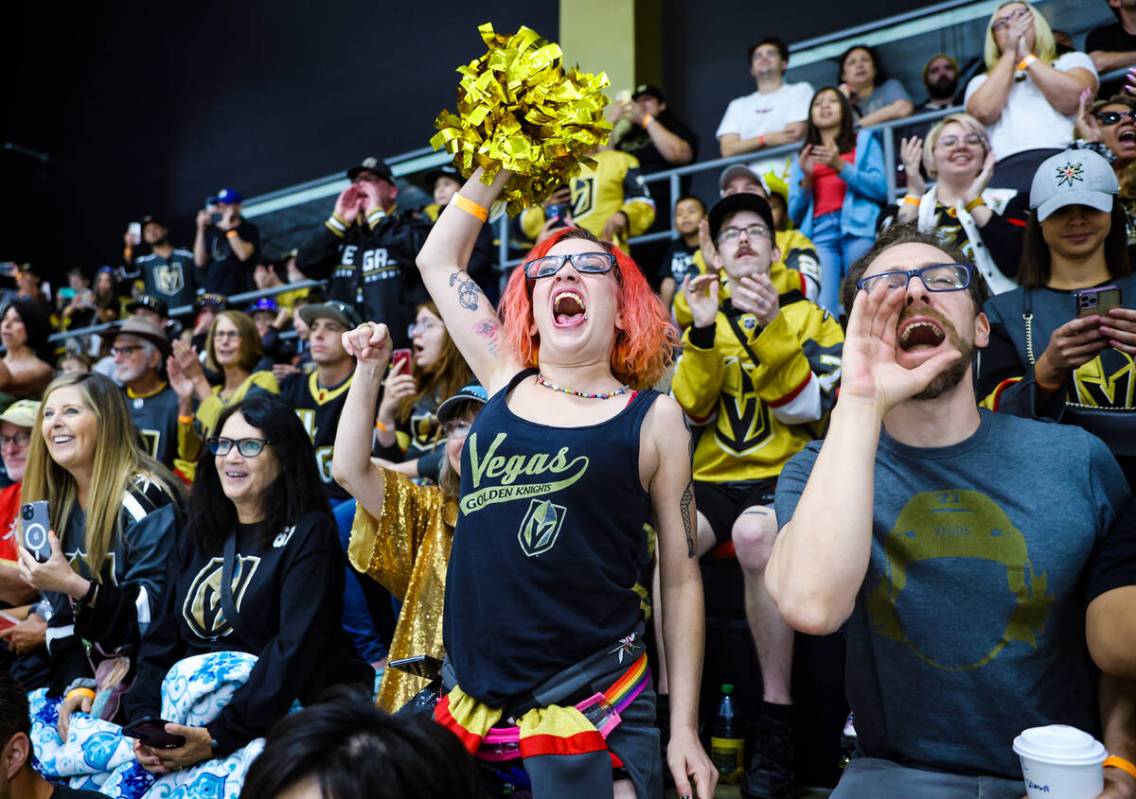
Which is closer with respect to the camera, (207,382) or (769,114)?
(207,382)

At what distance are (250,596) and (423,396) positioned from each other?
1577 mm

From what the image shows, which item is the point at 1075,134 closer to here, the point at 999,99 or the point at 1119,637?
the point at 999,99

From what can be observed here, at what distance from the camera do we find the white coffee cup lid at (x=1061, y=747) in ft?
4.33

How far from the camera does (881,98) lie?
239 inches

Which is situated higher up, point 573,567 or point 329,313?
point 329,313

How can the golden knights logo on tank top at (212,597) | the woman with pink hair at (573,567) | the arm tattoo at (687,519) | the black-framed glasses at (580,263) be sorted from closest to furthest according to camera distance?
1. the woman with pink hair at (573,567)
2. the arm tattoo at (687,519)
3. the black-framed glasses at (580,263)
4. the golden knights logo on tank top at (212,597)

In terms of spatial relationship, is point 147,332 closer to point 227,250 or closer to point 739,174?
point 739,174

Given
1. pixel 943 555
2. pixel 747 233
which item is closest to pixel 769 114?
pixel 747 233

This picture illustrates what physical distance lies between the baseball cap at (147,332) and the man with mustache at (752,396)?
344cm

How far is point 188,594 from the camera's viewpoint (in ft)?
9.53

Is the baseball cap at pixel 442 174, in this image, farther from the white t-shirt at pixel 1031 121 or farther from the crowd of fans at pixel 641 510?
the white t-shirt at pixel 1031 121

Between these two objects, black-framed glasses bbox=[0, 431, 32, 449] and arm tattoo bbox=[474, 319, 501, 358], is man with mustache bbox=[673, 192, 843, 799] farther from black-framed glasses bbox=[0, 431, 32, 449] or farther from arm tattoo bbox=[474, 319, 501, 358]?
black-framed glasses bbox=[0, 431, 32, 449]

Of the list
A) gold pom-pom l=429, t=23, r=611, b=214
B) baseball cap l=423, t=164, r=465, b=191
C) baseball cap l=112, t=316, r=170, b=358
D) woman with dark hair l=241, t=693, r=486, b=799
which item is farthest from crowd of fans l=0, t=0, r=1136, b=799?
baseball cap l=423, t=164, r=465, b=191

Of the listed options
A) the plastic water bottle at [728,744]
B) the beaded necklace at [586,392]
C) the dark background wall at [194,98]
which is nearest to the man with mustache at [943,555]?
the beaded necklace at [586,392]
